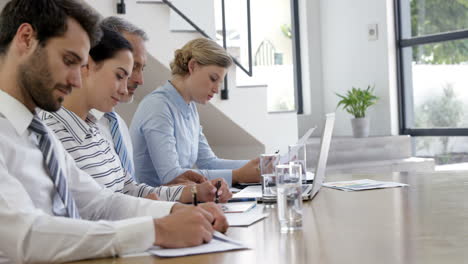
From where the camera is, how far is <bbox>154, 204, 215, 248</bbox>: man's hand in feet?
4.08

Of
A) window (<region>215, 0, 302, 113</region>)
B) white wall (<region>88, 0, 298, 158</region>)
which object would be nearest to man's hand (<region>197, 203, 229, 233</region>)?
white wall (<region>88, 0, 298, 158</region>)

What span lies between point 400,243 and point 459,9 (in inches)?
186

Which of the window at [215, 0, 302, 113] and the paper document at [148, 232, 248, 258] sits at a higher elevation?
the window at [215, 0, 302, 113]

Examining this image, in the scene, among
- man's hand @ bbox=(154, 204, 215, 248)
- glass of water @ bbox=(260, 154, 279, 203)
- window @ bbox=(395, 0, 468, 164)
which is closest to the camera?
man's hand @ bbox=(154, 204, 215, 248)

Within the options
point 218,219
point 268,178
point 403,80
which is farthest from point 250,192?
point 403,80

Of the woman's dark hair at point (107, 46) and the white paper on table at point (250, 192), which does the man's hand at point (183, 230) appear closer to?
the white paper on table at point (250, 192)

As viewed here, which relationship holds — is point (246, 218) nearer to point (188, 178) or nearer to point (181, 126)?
point (188, 178)

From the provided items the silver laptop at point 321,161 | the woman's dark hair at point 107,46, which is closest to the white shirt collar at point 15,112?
the woman's dark hair at point 107,46

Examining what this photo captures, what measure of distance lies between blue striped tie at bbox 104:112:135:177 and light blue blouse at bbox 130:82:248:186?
377 mm

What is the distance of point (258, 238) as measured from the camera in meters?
1.36

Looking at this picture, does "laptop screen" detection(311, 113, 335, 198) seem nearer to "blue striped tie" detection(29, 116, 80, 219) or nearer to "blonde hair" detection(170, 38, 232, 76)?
"blue striped tie" detection(29, 116, 80, 219)

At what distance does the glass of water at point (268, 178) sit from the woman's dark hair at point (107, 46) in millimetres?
604

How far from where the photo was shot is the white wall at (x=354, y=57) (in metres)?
5.97

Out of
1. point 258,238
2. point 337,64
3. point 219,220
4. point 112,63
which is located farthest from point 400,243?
point 337,64
